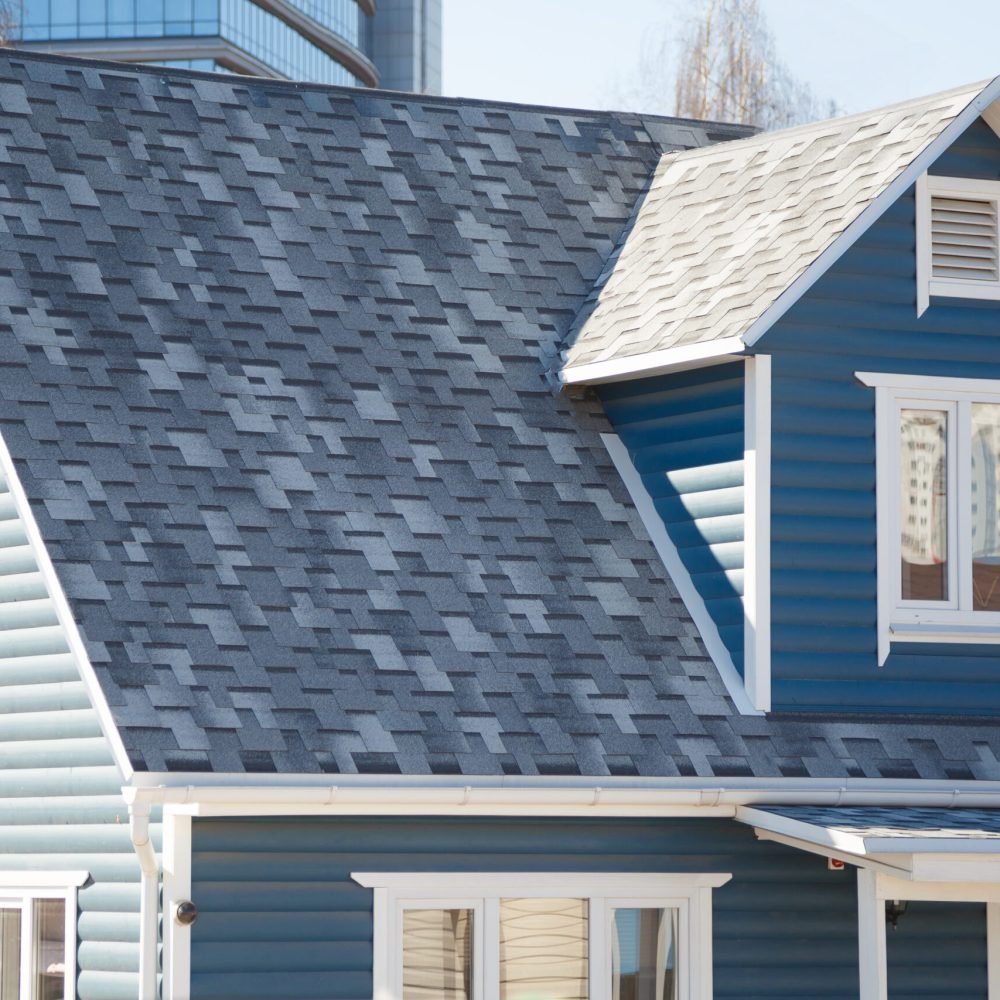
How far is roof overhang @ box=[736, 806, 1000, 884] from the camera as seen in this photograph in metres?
10.6

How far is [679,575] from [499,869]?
7.68 ft

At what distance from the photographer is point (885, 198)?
12.7 m

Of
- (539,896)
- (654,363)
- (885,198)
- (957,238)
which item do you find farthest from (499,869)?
(957,238)

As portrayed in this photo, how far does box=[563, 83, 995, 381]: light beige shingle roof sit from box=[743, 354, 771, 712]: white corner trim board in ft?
1.30

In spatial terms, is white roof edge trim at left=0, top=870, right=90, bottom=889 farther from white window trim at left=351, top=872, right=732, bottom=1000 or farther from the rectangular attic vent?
the rectangular attic vent

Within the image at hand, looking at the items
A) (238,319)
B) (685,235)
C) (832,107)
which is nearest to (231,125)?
(238,319)

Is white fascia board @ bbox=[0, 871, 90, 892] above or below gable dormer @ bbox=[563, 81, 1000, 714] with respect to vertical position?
below

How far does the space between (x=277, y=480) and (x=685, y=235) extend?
11.5ft

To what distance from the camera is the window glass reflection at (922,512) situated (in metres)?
12.7

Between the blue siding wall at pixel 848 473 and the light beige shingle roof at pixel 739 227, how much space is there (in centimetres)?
25

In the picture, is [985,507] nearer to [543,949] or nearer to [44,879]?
[543,949]

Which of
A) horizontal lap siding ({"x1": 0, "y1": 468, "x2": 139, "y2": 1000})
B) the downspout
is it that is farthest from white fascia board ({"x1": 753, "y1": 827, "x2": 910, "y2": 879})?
horizontal lap siding ({"x1": 0, "y1": 468, "x2": 139, "y2": 1000})

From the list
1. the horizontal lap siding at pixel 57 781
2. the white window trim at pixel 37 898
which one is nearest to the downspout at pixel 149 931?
the horizontal lap siding at pixel 57 781

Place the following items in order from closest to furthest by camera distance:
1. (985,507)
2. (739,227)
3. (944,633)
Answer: (944,633)
(985,507)
(739,227)
